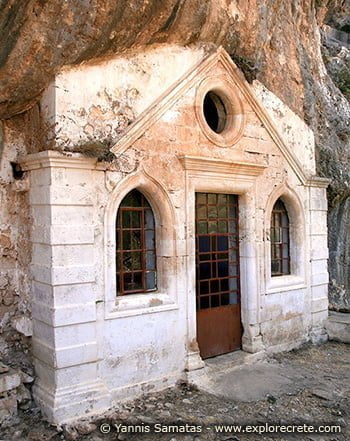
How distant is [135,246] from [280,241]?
3245 millimetres

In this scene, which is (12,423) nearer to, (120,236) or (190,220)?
(120,236)

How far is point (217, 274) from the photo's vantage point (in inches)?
272

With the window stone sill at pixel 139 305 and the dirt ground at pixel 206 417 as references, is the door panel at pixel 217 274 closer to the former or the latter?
the dirt ground at pixel 206 417

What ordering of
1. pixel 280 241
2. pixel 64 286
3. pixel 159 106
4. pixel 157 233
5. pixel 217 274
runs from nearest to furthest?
pixel 64 286, pixel 159 106, pixel 157 233, pixel 217 274, pixel 280 241

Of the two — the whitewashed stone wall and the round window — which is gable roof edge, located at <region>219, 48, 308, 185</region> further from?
the round window

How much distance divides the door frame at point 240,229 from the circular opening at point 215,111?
843 millimetres

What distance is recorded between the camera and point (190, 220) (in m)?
6.26

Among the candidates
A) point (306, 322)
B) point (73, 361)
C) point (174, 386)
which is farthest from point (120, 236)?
point (306, 322)

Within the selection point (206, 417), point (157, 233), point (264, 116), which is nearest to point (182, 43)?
point (264, 116)

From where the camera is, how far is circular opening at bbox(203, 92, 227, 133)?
7090mm

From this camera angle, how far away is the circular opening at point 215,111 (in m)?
7.09

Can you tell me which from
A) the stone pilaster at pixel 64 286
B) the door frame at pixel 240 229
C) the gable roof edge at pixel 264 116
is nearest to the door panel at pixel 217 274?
the door frame at pixel 240 229

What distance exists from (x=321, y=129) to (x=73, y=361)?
666 cm

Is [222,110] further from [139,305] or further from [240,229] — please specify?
[139,305]
